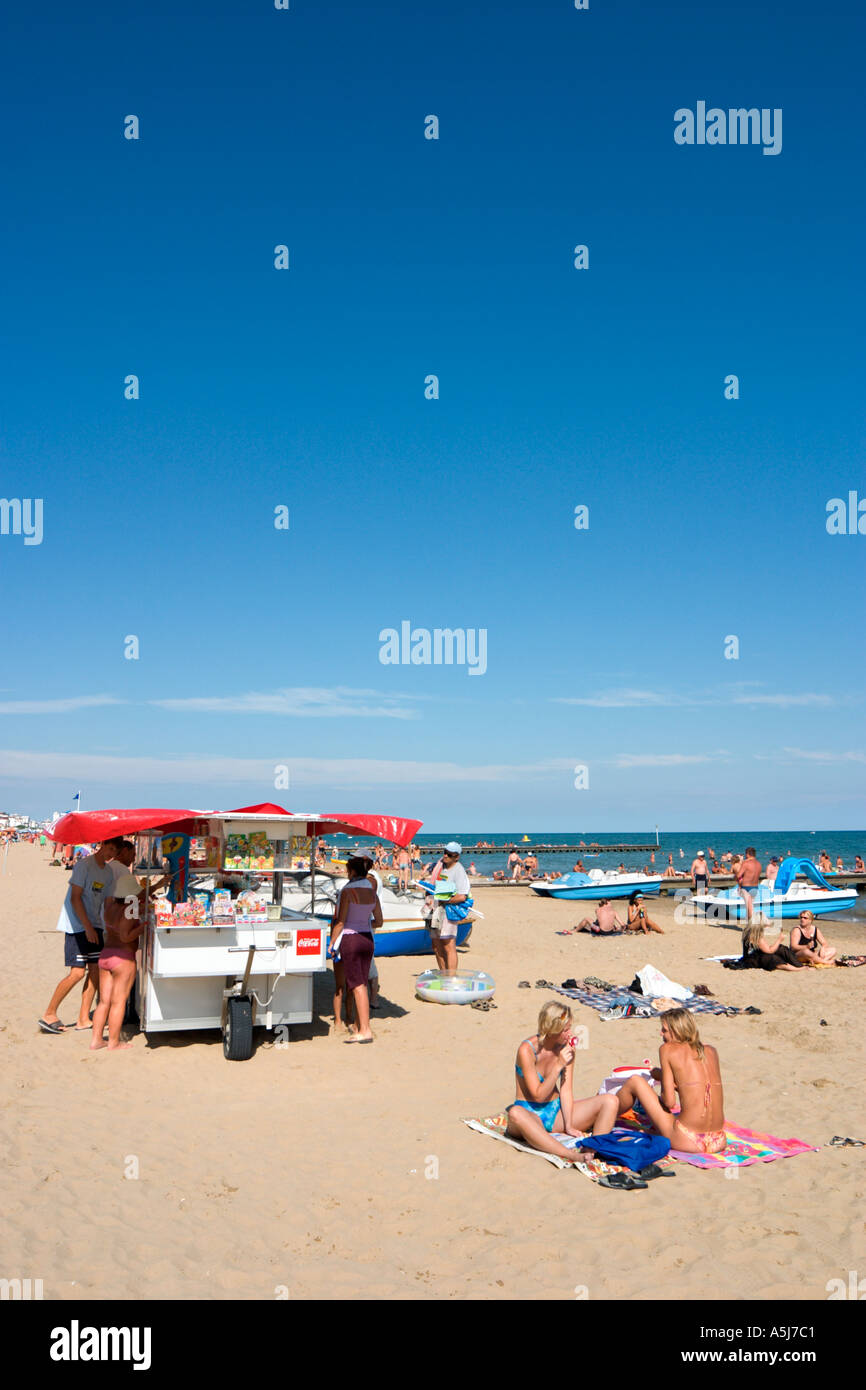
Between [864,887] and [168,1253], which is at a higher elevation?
[168,1253]

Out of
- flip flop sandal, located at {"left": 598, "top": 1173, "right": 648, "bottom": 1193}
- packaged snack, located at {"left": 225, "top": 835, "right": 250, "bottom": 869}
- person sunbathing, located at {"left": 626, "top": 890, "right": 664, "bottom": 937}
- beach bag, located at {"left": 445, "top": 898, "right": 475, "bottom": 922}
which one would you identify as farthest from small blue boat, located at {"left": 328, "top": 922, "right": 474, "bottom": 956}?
flip flop sandal, located at {"left": 598, "top": 1173, "right": 648, "bottom": 1193}

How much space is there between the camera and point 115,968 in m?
8.63

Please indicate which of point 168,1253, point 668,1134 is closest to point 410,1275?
point 168,1253

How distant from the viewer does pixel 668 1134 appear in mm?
6336

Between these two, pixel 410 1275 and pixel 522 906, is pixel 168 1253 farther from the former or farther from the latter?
pixel 522 906

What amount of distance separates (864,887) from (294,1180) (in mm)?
37078

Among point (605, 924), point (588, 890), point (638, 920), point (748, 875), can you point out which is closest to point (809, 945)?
point (638, 920)

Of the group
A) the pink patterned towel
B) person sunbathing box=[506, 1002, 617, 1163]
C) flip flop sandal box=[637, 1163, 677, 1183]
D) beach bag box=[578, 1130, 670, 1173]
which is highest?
person sunbathing box=[506, 1002, 617, 1163]

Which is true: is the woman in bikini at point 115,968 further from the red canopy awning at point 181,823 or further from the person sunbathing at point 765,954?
the person sunbathing at point 765,954

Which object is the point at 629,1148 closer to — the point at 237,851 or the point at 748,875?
the point at 237,851

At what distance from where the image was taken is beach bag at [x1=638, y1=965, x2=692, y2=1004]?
1207cm

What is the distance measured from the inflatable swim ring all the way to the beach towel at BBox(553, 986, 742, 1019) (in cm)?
130

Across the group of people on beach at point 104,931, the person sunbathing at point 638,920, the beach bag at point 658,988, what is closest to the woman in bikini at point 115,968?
the group of people on beach at point 104,931

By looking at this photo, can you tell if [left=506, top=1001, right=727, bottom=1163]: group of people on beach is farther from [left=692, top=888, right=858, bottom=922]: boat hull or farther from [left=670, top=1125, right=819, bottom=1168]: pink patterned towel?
[left=692, top=888, right=858, bottom=922]: boat hull
